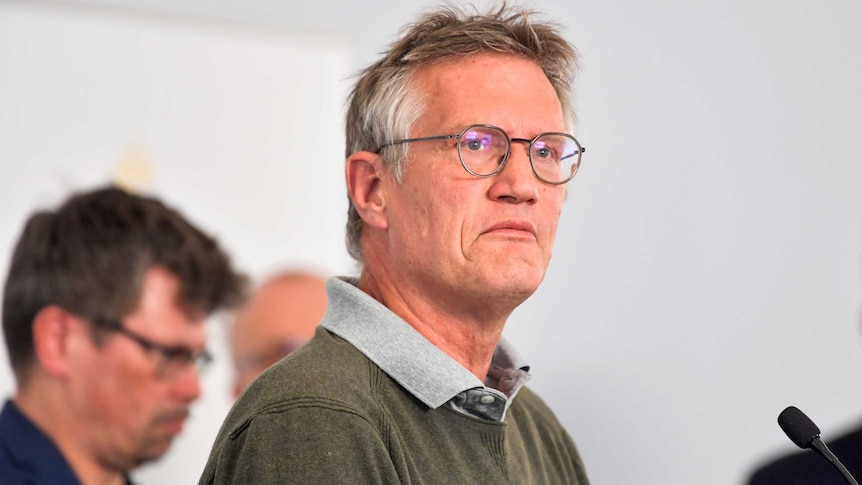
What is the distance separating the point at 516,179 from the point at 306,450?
463mm

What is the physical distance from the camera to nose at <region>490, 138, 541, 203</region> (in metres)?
1.31

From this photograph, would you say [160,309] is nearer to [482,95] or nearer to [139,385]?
[139,385]

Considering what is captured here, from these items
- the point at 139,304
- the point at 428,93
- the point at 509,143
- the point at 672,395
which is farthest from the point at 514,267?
the point at 672,395

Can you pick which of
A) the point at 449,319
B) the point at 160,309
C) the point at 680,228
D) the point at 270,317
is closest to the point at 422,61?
the point at 449,319

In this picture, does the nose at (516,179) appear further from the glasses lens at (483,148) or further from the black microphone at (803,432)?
the black microphone at (803,432)

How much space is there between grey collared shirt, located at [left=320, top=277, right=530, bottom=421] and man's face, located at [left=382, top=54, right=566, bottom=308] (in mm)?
77

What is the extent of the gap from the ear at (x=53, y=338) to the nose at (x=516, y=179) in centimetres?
131

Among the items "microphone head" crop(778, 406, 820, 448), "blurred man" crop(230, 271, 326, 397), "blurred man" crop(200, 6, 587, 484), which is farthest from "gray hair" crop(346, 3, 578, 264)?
"blurred man" crop(230, 271, 326, 397)

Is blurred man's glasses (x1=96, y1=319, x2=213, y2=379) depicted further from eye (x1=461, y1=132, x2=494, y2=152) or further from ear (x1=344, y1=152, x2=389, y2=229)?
eye (x1=461, y1=132, x2=494, y2=152)

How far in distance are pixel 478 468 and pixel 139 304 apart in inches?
51.1

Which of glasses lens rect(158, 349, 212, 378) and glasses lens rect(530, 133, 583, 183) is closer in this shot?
glasses lens rect(530, 133, 583, 183)

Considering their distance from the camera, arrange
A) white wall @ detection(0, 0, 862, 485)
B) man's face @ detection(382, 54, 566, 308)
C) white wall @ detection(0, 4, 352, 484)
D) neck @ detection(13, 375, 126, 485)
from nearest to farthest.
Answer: man's face @ detection(382, 54, 566, 308) → neck @ detection(13, 375, 126, 485) → white wall @ detection(0, 4, 352, 484) → white wall @ detection(0, 0, 862, 485)

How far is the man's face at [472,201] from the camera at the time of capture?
4.27 feet

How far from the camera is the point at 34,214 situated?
2.36m
